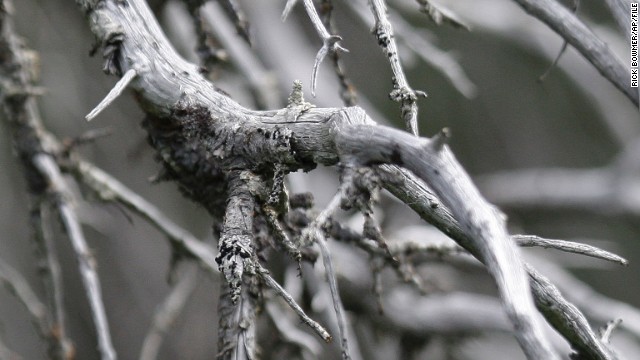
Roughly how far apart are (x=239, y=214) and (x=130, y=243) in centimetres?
250

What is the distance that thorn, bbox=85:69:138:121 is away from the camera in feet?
3.16

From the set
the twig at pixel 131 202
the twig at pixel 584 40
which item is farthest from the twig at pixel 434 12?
the twig at pixel 131 202

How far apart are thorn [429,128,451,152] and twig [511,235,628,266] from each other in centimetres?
18

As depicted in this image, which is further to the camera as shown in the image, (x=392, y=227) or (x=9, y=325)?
(x=9, y=325)

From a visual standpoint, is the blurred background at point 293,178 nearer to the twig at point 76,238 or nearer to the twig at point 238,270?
the twig at point 76,238

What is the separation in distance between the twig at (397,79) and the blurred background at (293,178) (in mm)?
610

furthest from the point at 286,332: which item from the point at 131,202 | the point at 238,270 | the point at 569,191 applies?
the point at 569,191

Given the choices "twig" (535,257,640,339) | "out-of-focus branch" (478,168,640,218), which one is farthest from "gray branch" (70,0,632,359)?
"out-of-focus branch" (478,168,640,218)

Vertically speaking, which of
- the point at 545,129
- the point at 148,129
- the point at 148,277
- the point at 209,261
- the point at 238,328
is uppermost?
the point at 545,129

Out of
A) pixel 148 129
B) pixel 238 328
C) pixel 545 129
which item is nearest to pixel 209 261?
pixel 148 129

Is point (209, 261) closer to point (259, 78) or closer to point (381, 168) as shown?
point (259, 78)

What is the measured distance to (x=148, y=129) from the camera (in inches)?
48.2

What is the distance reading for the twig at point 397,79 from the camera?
3.04 ft

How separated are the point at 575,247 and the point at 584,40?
1.27 ft
